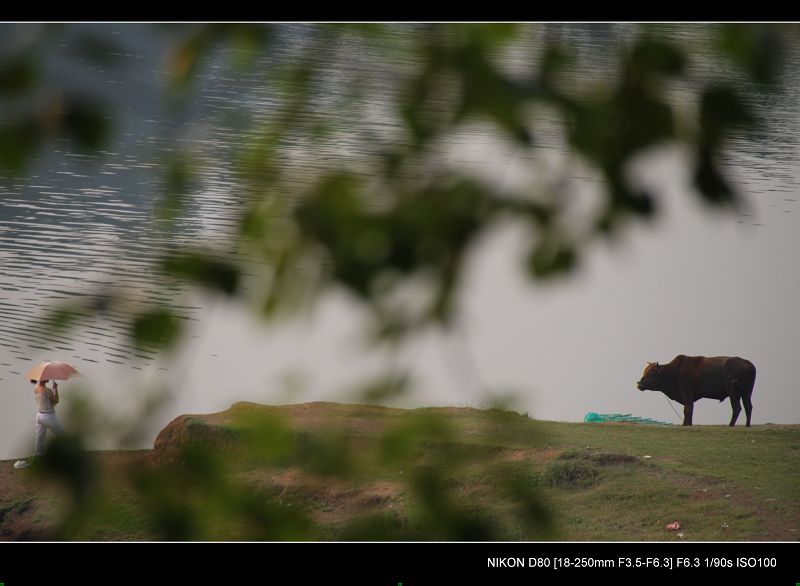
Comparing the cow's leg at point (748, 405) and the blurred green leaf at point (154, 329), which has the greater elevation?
the blurred green leaf at point (154, 329)

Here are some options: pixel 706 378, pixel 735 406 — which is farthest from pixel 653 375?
pixel 735 406

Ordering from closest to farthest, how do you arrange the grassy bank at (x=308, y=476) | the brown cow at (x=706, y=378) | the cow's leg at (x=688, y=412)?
the grassy bank at (x=308, y=476) → the brown cow at (x=706, y=378) → the cow's leg at (x=688, y=412)

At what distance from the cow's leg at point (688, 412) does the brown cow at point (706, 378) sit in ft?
0.25

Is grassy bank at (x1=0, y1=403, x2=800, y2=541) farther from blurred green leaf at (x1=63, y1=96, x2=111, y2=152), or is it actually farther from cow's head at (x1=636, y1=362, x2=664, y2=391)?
cow's head at (x1=636, y1=362, x2=664, y2=391)

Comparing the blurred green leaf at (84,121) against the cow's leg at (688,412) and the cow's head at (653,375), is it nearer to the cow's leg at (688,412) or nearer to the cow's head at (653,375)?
the cow's head at (653,375)

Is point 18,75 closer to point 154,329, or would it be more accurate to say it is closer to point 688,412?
→ point 154,329

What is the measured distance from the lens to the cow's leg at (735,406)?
3.40 meters

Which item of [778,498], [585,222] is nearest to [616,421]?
[778,498]

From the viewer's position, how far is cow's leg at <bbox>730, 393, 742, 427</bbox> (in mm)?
3398

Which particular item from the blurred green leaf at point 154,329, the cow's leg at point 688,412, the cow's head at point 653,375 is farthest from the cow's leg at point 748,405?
the blurred green leaf at point 154,329

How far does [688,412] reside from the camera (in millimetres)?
3523

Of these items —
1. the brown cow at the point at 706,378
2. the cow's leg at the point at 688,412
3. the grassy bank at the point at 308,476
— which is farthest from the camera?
the cow's leg at the point at 688,412

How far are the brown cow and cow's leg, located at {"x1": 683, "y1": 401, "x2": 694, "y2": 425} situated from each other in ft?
0.25

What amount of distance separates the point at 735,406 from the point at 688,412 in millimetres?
193
